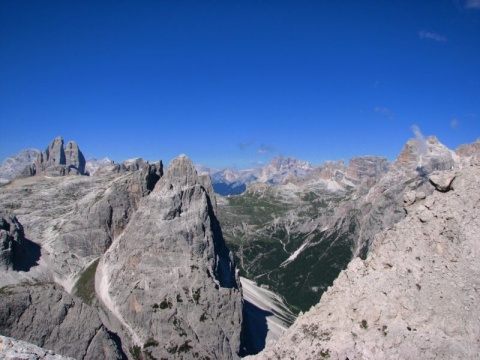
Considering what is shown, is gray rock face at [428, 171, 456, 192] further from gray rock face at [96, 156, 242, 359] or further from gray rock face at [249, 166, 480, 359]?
gray rock face at [96, 156, 242, 359]

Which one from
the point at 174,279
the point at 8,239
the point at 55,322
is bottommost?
the point at 55,322

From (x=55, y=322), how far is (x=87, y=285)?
54.1m

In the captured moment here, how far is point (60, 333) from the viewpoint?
219 ft

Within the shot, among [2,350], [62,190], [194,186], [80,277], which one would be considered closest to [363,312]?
[2,350]

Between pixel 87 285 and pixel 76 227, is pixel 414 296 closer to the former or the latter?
pixel 87 285

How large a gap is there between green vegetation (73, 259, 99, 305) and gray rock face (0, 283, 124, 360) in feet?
145

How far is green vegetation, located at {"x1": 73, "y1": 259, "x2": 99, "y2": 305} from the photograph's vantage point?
373 ft

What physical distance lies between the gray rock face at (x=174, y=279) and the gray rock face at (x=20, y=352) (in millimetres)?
84369

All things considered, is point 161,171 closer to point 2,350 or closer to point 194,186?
point 194,186

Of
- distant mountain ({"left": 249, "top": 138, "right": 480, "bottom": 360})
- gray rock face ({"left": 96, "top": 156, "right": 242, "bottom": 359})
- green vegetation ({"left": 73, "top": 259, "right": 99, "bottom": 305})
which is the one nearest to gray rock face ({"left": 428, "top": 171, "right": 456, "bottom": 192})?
distant mountain ({"left": 249, "top": 138, "right": 480, "bottom": 360})

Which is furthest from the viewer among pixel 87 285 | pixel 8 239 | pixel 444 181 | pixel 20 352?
pixel 87 285

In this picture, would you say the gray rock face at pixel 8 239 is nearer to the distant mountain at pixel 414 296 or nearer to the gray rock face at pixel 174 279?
the gray rock face at pixel 174 279

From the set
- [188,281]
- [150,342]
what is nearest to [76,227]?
[188,281]

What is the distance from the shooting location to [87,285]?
119188 mm
